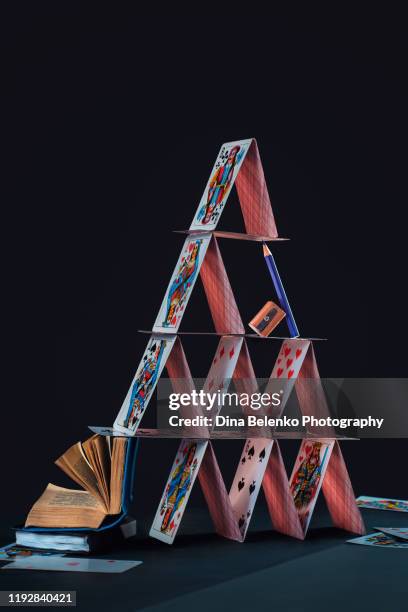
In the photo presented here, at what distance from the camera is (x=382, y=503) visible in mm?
7535

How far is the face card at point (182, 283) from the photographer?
6312mm

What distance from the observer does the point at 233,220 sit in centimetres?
884

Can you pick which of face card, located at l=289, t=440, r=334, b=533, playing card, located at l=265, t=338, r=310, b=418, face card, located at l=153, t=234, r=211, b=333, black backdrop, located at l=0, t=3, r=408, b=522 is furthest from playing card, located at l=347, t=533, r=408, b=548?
black backdrop, located at l=0, t=3, r=408, b=522

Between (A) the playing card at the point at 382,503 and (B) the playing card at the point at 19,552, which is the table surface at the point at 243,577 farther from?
(A) the playing card at the point at 382,503

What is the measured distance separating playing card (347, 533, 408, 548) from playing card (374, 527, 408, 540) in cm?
2

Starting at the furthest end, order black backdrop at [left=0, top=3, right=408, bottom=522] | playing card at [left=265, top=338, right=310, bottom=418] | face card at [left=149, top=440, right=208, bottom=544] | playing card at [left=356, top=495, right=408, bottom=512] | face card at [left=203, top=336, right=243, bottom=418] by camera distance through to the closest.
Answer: black backdrop at [left=0, top=3, right=408, bottom=522]
playing card at [left=356, top=495, right=408, bottom=512]
playing card at [left=265, top=338, right=310, bottom=418]
face card at [left=203, top=336, right=243, bottom=418]
face card at [left=149, top=440, right=208, bottom=544]

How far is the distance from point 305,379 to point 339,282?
2.49 meters

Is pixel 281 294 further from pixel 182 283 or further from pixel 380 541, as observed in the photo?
pixel 380 541

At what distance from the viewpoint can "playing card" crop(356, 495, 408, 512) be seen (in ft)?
24.2

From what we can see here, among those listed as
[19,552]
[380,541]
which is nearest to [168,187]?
[380,541]

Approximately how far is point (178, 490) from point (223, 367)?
67 centimetres

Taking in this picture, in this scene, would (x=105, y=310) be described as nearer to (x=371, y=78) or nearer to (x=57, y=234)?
(x=57, y=234)

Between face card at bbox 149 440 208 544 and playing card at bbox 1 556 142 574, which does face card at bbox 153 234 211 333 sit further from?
playing card at bbox 1 556 142 574

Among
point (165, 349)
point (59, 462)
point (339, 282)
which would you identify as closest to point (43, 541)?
point (59, 462)
